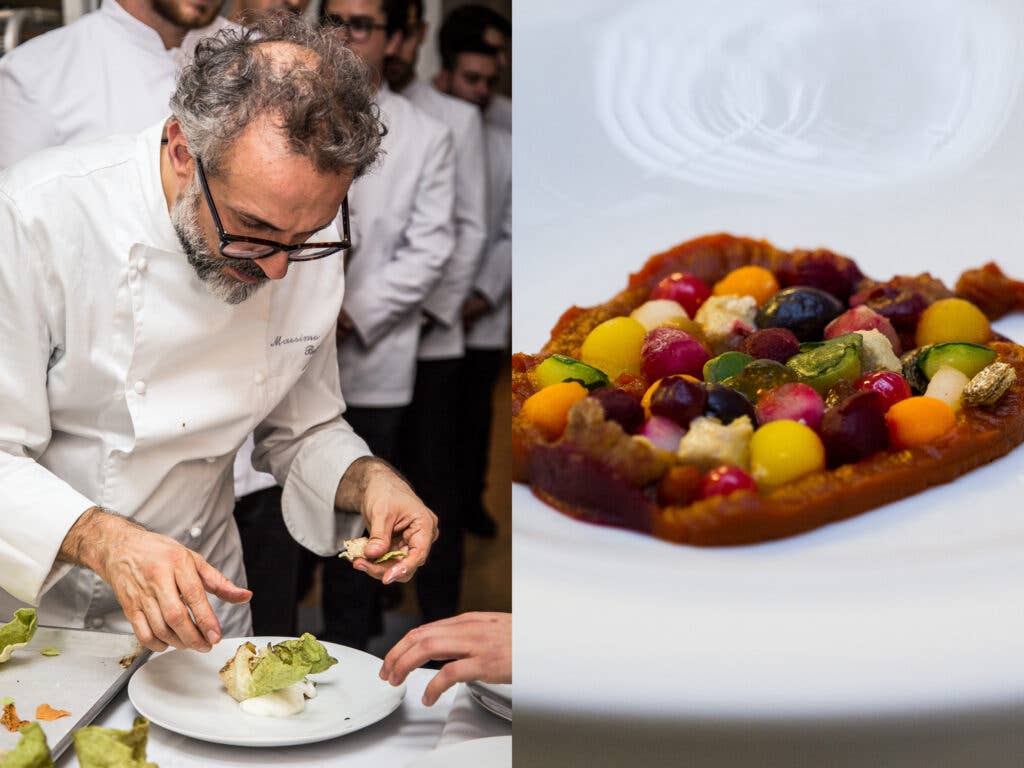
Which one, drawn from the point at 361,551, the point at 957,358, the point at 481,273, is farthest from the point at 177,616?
the point at 481,273

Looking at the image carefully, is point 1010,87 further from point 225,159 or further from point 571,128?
point 225,159

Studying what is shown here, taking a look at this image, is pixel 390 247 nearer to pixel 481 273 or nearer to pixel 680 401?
pixel 481 273

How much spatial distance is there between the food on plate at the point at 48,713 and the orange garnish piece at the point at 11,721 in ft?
0.06

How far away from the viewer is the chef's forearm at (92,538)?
4.00 feet

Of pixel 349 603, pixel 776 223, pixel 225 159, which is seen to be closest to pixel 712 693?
pixel 776 223

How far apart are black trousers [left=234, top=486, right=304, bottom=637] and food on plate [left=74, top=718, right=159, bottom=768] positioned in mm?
892

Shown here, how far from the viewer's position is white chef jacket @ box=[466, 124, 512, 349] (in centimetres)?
353

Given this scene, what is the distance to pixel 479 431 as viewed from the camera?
3.86m

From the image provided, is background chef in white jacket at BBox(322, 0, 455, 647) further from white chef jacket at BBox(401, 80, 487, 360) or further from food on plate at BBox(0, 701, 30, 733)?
food on plate at BBox(0, 701, 30, 733)

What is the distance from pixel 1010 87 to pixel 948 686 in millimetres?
441

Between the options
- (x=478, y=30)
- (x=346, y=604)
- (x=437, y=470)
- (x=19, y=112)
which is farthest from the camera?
(x=478, y=30)

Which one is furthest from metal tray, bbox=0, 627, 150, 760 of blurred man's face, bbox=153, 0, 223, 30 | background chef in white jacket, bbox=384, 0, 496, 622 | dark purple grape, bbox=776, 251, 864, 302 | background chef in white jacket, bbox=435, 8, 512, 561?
background chef in white jacket, bbox=435, 8, 512, 561

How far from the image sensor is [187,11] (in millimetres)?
1979

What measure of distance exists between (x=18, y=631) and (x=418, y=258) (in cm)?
166
